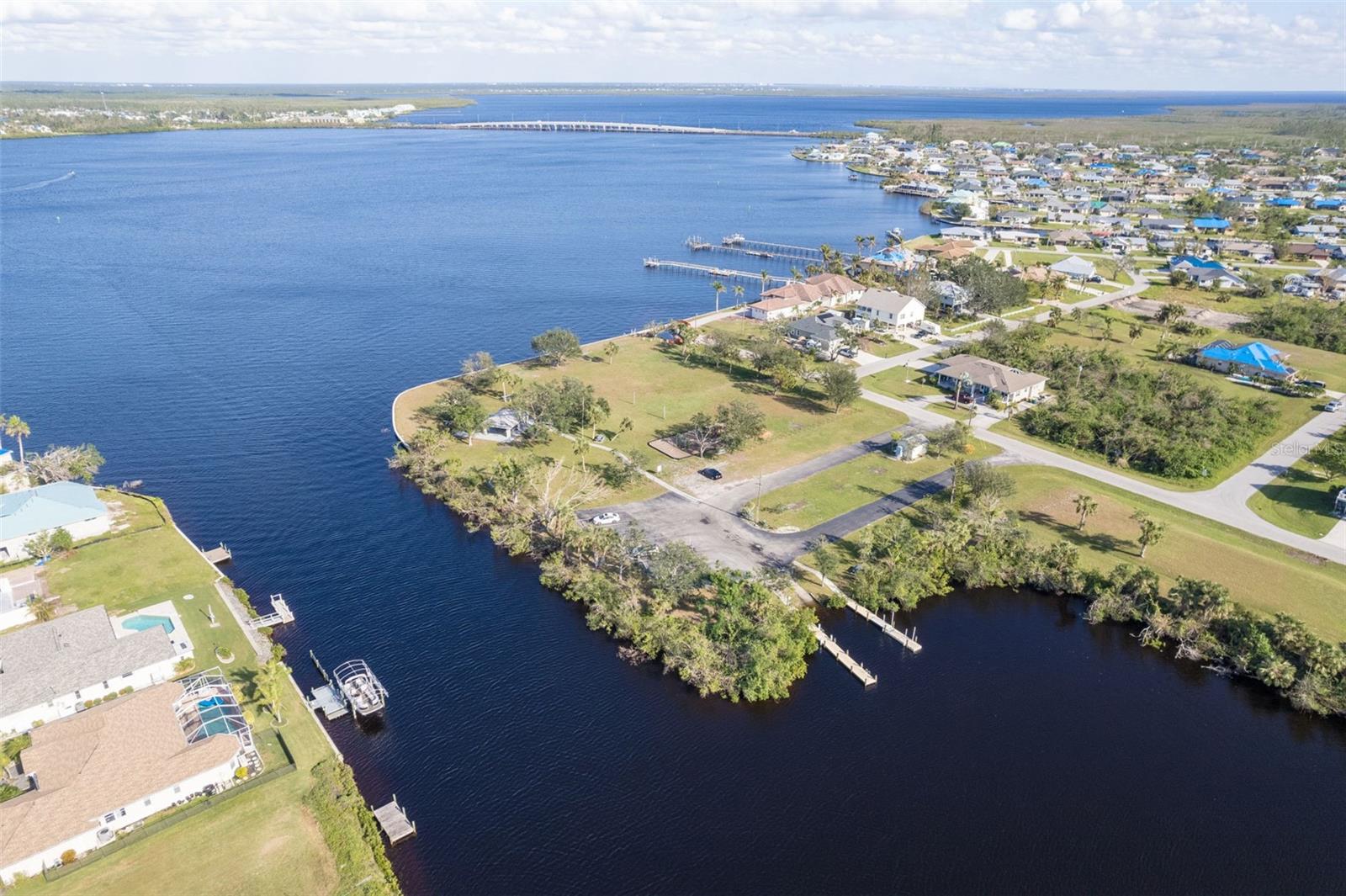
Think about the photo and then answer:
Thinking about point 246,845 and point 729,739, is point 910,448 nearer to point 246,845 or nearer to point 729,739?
point 729,739

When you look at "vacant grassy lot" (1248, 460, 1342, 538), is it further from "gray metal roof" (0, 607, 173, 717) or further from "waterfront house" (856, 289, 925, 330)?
"gray metal roof" (0, 607, 173, 717)

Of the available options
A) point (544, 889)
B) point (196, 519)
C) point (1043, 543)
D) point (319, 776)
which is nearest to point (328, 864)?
point (319, 776)

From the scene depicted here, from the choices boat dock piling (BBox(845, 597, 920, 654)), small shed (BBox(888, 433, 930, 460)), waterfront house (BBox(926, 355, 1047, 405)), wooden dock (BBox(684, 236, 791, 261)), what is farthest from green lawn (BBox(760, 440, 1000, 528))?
wooden dock (BBox(684, 236, 791, 261))

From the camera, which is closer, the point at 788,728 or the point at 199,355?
the point at 788,728

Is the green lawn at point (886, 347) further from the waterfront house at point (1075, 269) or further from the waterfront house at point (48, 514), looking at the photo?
the waterfront house at point (48, 514)

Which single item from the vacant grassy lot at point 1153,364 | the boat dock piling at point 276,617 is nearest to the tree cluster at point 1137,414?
the vacant grassy lot at point 1153,364

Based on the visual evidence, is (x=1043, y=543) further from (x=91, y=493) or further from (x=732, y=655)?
(x=91, y=493)
